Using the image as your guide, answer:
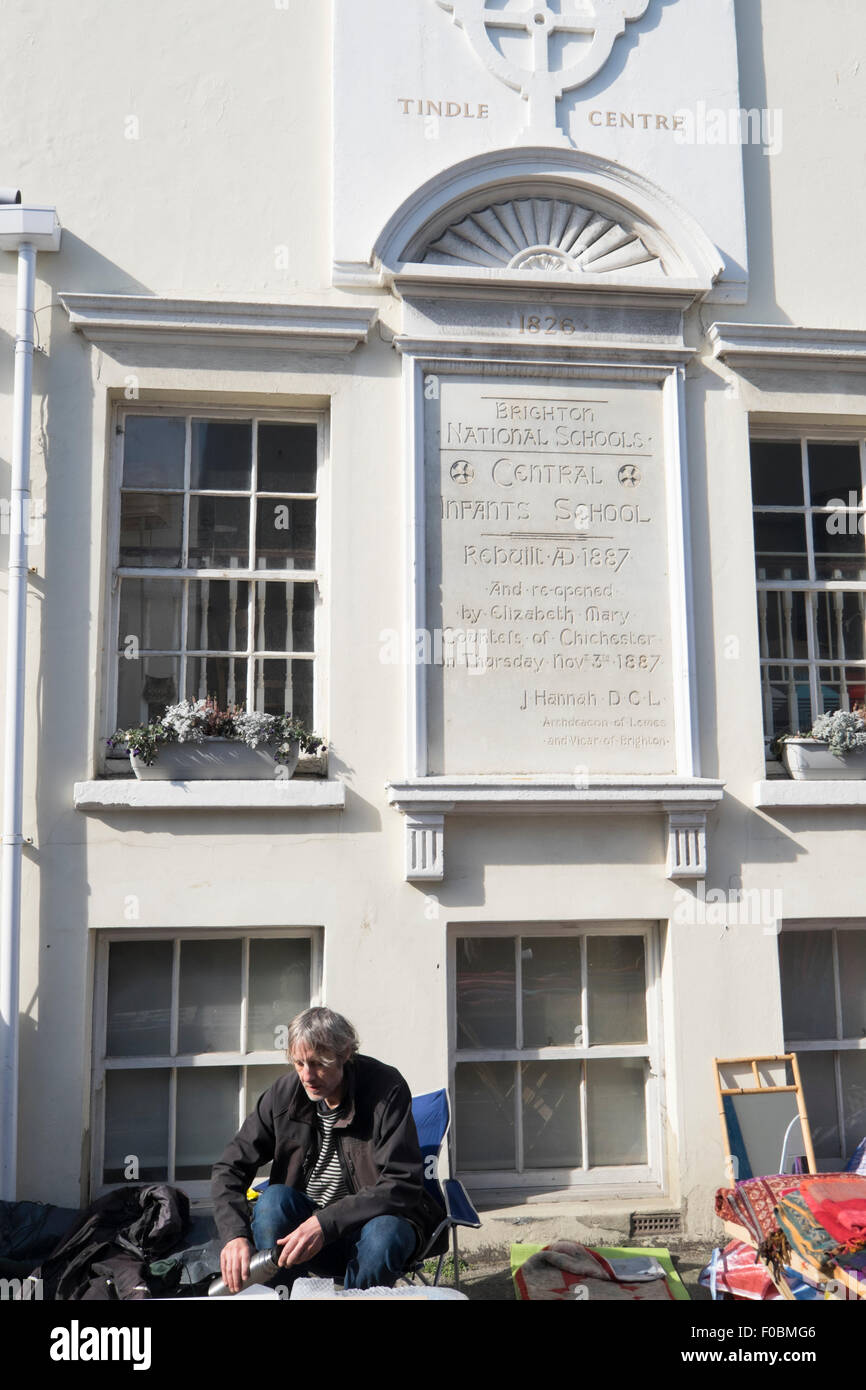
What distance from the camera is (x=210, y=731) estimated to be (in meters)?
5.91

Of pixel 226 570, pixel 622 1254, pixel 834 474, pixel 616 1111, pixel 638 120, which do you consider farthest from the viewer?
pixel 834 474

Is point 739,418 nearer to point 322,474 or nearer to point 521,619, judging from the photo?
point 521,619

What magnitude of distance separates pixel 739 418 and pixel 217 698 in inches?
131

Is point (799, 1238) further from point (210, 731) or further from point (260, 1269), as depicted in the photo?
point (210, 731)

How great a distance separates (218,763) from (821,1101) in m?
3.77

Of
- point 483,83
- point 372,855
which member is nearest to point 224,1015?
point 372,855

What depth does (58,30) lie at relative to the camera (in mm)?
6371

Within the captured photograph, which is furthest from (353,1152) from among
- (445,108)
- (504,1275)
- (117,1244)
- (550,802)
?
(445,108)

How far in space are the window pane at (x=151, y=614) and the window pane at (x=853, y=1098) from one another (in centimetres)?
436

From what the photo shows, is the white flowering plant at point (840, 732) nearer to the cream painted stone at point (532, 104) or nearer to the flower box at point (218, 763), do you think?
the cream painted stone at point (532, 104)

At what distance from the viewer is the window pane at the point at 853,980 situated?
21.1 ft

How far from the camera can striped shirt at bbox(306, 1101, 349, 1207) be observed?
4332 millimetres

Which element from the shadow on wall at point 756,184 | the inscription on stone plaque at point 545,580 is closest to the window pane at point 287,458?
the inscription on stone plaque at point 545,580
